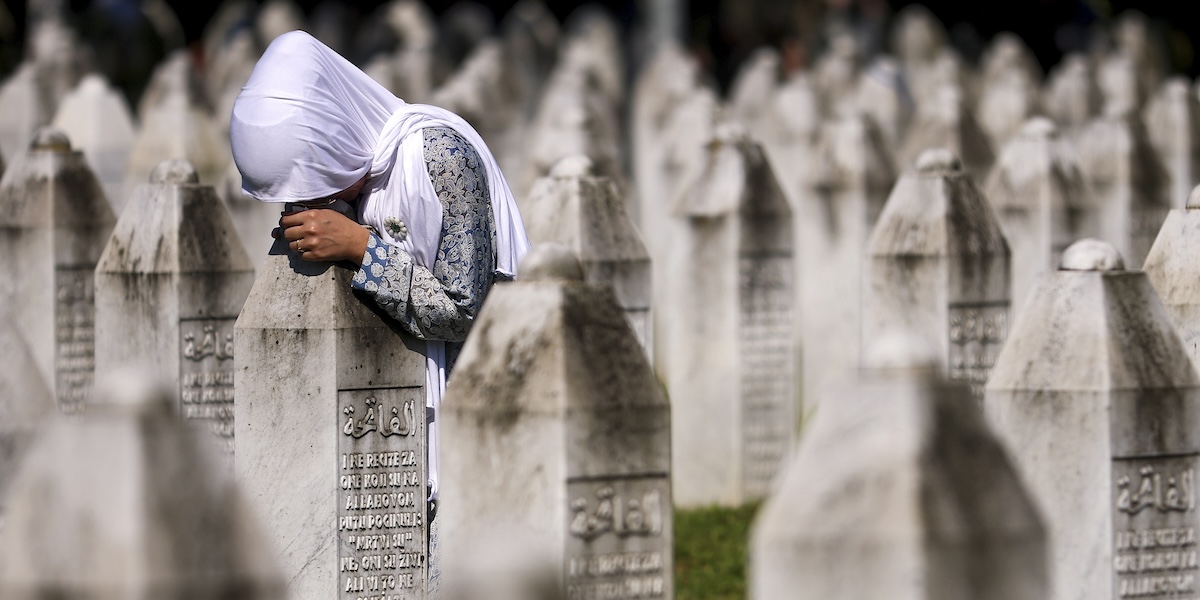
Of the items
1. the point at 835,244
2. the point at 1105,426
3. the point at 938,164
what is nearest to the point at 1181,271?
the point at 1105,426

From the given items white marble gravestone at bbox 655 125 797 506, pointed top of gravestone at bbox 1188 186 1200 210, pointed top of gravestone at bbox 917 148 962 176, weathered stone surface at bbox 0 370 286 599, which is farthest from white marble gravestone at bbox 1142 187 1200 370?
white marble gravestone at bbox 655 125 797 506

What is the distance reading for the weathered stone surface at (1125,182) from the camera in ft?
47.8

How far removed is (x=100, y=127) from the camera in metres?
17.1

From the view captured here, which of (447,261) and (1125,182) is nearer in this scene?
(447,261)

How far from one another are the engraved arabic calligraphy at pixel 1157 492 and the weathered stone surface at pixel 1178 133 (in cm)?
1100

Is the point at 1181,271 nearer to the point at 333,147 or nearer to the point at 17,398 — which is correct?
the point at 333,147

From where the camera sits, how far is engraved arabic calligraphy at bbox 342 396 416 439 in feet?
22.6

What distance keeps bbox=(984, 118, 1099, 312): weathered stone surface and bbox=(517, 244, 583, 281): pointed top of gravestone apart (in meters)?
6.75

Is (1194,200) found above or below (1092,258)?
above

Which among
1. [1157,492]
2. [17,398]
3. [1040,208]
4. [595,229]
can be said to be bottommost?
[1157,492]

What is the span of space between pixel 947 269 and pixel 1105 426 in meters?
3.37

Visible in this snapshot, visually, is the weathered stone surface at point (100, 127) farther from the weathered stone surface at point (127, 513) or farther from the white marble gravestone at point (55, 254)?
the weathered stone surface at point (127, 513)

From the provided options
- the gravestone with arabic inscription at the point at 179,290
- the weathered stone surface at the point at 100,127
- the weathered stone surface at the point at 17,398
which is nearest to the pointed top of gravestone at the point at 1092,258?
the weathered stone surface at the point at 17,398

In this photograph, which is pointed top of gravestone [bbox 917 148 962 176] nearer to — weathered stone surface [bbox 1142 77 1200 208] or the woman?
the woman
